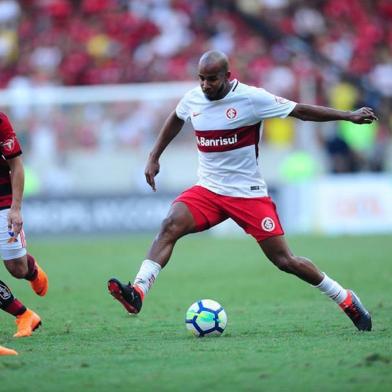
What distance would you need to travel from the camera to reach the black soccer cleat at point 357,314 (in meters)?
8.39

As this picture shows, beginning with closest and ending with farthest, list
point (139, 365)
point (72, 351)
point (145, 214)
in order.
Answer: point (139, 365) → point (72, 351) → point (145, 214)

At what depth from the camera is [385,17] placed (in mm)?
Answer: 25938

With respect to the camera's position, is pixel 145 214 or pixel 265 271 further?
pixel 145 214

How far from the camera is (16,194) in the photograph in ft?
26.4

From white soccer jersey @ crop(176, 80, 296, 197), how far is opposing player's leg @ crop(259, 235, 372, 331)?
0.50 metres

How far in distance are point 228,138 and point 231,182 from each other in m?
0.39

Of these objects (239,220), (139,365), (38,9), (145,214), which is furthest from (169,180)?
(139,365)

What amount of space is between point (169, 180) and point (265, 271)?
7388mm

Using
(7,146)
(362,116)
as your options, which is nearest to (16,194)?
(7,146)

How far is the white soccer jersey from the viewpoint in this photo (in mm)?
8398

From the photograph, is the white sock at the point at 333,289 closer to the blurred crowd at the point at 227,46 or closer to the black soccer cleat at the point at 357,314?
the black soccer cleat at the point at 357,314

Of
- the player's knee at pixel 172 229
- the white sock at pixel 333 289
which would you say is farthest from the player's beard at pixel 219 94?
the white sock at pixel 333 289

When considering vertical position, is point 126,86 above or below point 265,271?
above

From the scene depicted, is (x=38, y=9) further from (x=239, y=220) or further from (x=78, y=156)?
(x=239, y=220)
